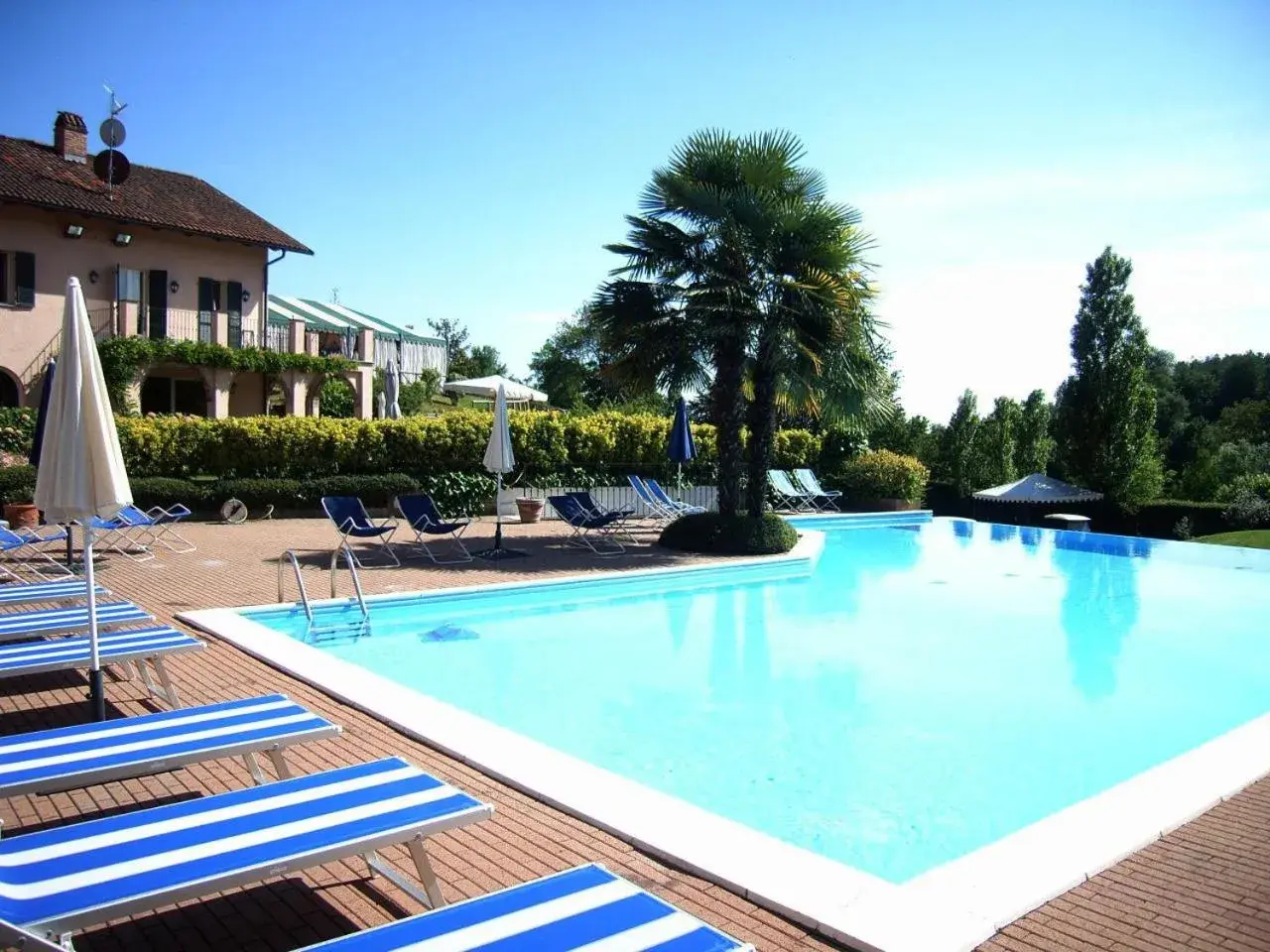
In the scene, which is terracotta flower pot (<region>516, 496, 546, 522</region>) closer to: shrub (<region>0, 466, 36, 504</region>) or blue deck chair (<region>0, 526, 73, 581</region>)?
shrub (<region>0, 466, 36, 504</region>)

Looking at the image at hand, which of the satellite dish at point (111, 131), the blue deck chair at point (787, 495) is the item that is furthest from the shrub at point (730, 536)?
the satellite dish at point (111, 131)

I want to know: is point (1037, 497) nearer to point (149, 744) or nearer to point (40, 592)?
point (40, 592)

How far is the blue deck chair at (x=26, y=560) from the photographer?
1038 centimetres

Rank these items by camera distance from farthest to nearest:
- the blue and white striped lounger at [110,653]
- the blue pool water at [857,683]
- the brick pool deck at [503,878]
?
1. the blue pool water at [857,683]
2. the blue and white striped lounger at [110,653]
3. the brick pool deck at [503,878]

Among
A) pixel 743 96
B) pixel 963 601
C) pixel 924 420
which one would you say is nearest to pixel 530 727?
pixel 963 601

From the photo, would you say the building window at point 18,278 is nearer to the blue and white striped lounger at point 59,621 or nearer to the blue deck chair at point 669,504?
the blue deck chair at point 669,504

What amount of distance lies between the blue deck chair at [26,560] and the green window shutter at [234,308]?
16.0 m

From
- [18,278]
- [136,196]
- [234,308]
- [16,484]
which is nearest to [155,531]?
[16,484]

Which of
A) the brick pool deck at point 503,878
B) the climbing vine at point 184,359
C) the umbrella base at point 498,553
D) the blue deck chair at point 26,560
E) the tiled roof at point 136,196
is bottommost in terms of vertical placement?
the brick pool deck at point 503,878

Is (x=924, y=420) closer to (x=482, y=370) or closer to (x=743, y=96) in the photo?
(x=743, y=96)

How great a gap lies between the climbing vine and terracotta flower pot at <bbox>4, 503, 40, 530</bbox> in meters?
8.35

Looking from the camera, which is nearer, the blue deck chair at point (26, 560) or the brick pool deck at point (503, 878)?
the brick pool deck at point (503, 878)

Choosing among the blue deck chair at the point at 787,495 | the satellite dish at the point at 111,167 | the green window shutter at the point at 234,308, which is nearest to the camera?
the blue deck chair at the point at 787,495

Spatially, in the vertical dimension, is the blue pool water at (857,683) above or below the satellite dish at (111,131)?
below
